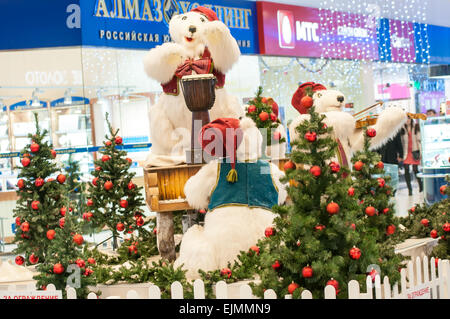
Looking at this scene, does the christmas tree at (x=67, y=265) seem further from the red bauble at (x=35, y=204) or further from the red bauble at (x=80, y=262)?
the red bauble at (x=35, y=204)

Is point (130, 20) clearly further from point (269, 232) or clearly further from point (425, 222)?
point (269, 232)

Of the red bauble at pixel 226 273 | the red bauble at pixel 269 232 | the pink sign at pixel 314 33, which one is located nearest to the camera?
the red bauble at pixel 269 232

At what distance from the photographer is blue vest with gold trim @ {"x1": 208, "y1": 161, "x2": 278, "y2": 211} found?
3.87 metres

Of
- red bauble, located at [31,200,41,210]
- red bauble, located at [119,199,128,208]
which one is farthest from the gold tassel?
red bauble, located at [31,200,41,210]

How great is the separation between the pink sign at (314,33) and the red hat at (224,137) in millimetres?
5433

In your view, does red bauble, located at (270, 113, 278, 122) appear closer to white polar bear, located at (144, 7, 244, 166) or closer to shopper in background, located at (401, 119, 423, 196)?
white polar bear, located at (144, 7, 244, 166)

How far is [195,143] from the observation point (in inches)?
168

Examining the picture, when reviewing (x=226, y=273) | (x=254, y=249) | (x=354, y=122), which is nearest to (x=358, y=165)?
(x=354, y=122)

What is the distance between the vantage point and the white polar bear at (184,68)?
14.6ft

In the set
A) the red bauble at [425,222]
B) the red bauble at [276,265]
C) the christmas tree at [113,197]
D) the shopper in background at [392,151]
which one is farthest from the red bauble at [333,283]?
the shopper in background at [392,151]

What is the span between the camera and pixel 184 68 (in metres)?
4.41

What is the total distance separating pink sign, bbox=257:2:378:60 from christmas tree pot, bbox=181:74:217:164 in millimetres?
4965

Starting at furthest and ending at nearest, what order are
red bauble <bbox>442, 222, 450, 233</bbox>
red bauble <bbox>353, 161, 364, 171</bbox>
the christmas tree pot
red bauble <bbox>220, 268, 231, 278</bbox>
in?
the christmas tree pot, red bauble <bbox>442, 222, 450, 233</bbox>, red bauble <bbox>353, 161, 364, 171</bbox>, red bauble <bbox>220, 268, 231, 278</bbox>

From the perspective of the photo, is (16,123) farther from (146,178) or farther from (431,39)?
(431,39)
